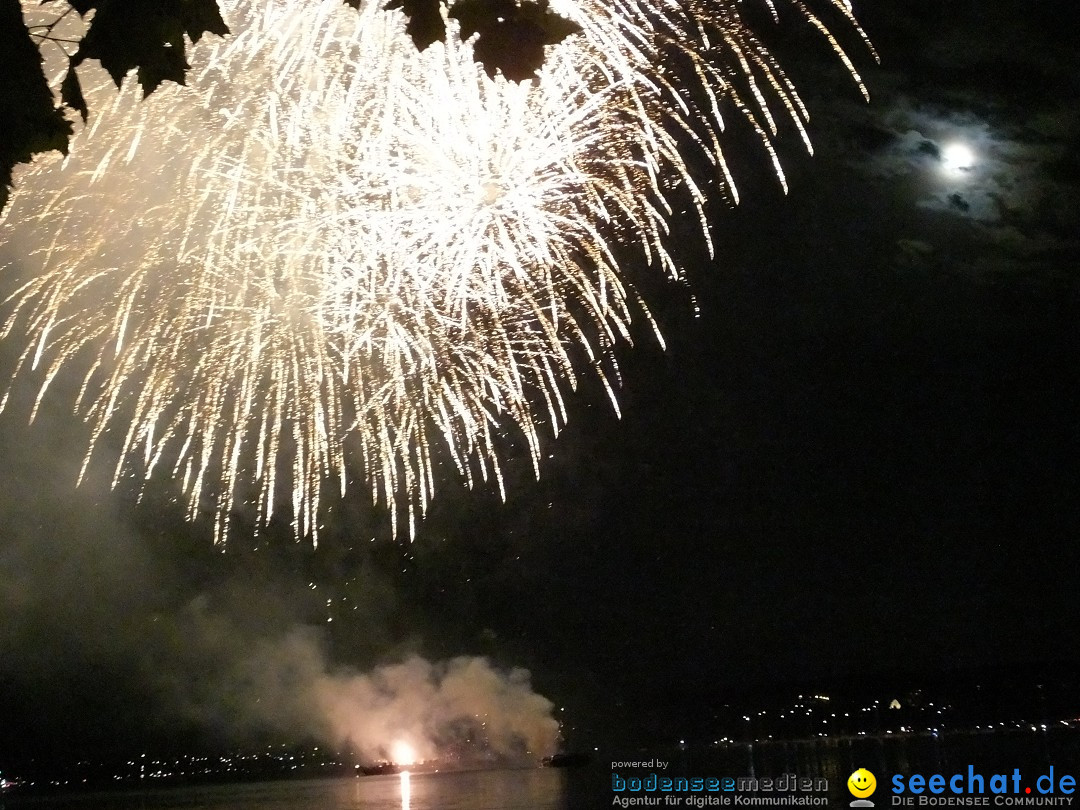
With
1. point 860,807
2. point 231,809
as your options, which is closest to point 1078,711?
point 231,809

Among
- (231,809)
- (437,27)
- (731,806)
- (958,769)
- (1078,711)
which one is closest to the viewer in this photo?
(437,27)

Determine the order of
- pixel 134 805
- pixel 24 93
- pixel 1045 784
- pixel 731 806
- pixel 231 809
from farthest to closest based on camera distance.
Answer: pixel 134 805 → pixel 231 809 → pixel 1045 784 → pixel 731 806 → pixel 24 93

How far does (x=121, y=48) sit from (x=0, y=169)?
28.8 inches

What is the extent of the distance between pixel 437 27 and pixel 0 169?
199cm

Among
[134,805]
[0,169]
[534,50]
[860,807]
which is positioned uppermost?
[534,50]

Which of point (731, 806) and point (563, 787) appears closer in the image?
point (731, 806)

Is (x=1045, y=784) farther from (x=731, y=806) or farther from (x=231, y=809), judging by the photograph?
(x=231, y=809)

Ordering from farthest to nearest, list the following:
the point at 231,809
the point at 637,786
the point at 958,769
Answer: the point at 231,809 < the point at 958,769 < the point at 637,786

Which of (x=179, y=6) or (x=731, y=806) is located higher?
(x=179, y=6)

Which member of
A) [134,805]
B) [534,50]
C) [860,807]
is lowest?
[134,805]

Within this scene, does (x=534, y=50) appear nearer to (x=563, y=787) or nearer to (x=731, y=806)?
(x=731, y=806)

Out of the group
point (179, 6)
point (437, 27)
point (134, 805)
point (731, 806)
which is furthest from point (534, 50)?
point (134, 805)

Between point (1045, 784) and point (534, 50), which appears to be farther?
point (1045, 784)

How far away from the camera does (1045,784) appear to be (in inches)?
2211
